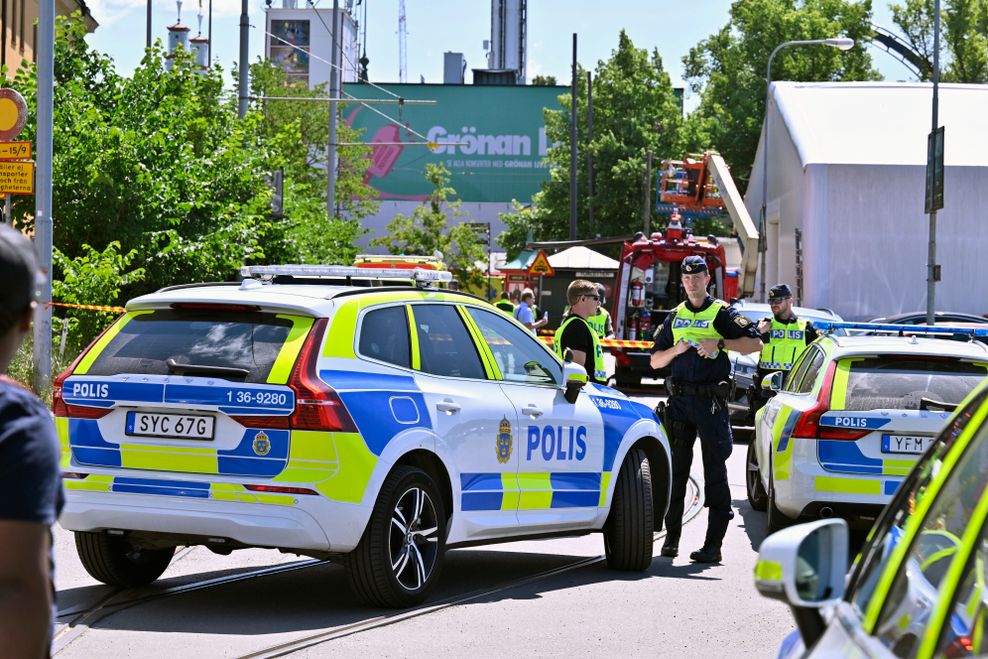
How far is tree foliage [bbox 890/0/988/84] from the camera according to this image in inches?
2904

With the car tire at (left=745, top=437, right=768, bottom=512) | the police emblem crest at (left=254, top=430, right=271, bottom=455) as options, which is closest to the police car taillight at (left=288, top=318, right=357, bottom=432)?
the police emblem crest at (left=254, top=430, right=271, bottom=455)

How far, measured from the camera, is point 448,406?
8141 mm

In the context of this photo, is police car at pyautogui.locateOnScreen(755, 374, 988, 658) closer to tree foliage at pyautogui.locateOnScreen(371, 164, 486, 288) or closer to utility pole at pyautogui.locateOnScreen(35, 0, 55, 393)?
utility pole at pyautogui.locateOnScreen(35, 0, 55, 393)

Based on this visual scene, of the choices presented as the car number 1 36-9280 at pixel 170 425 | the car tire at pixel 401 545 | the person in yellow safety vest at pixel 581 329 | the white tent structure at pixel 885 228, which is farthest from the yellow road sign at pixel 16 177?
the white tent structure at pixel 885 228

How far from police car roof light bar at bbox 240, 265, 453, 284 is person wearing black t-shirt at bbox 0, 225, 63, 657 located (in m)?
5.99

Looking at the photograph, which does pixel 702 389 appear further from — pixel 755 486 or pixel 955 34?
pixel 955 34

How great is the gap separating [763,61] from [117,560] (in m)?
65.9

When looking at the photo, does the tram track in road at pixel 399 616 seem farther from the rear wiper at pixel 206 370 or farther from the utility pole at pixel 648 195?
the utility pole at pixel 648 195

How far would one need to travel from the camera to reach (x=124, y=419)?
7.54 m

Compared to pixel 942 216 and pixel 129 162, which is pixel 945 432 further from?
pixel 942 216

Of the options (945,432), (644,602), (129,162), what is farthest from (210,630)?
(129,162)

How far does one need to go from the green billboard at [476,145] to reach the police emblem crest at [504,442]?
92.1 metres

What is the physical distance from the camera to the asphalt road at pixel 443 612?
6.99 meters

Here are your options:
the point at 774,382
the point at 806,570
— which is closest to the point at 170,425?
the point at 806,570
